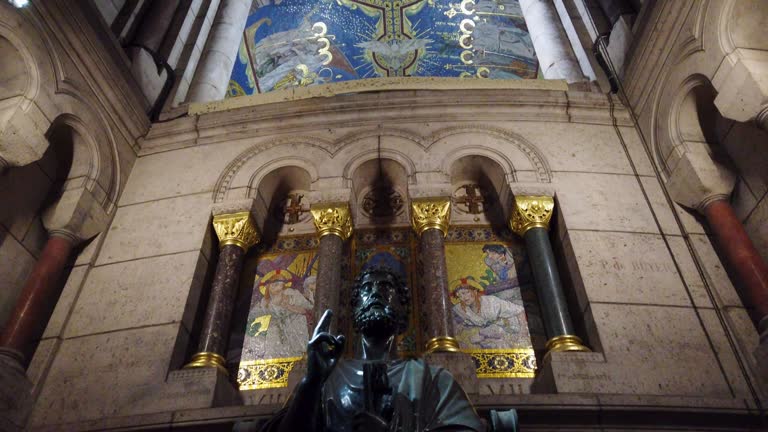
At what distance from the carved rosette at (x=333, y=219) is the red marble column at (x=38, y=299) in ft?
7.43

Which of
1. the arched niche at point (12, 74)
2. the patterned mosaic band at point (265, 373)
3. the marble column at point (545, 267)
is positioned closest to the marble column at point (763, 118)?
the marble column at point (545, 267)

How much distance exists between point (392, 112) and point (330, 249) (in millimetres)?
1891

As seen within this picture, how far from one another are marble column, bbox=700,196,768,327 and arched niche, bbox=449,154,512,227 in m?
1.80

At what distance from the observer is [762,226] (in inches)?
185

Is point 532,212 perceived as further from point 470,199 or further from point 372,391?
point 372,391

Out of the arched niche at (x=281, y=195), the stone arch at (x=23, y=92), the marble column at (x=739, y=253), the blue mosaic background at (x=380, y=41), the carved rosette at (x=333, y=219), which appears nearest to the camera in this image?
the marble column at (x=739, y=253)

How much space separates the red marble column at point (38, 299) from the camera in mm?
4328

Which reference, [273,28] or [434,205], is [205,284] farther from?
[273,28]

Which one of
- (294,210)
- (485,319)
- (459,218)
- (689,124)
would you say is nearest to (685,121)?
(689,124)

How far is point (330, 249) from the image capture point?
16.6ft

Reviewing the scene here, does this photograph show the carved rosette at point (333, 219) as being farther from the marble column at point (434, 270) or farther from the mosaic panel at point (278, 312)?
the marble column at point (434, 270)

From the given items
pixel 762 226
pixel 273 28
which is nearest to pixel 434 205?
pixel 762 226

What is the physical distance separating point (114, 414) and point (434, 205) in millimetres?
3149

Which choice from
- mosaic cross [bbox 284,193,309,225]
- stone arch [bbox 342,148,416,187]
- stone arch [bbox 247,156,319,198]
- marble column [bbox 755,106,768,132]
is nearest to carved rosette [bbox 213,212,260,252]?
stone arch [bbox 247,156,319,198]
